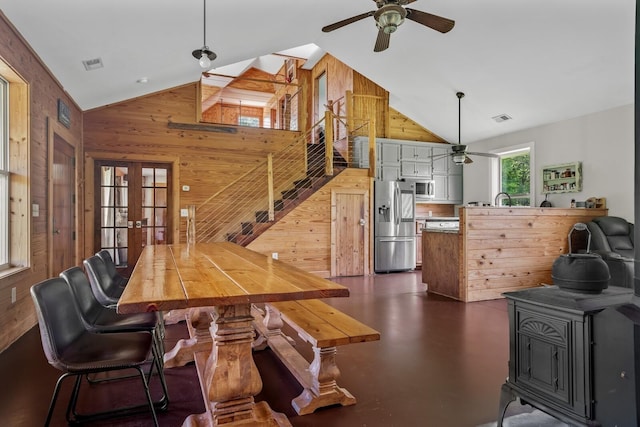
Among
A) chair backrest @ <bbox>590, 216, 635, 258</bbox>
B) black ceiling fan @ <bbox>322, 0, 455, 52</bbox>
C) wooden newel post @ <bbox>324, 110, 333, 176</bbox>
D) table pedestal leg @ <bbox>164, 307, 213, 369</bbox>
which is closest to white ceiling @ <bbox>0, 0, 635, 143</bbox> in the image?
wooden newel post @ <bbox>324, 110, 333, 176</bbox>

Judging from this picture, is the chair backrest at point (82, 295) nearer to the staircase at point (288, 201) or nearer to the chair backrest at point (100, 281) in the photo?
the chair backrest at point (100, 281)

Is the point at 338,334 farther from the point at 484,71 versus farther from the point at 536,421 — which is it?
the point at 484,71

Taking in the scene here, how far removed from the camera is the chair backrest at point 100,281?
2.61 metres

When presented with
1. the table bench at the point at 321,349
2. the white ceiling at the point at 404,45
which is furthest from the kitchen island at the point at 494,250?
the table bench at the point at 321,349

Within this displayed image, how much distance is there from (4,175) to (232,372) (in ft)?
9.83

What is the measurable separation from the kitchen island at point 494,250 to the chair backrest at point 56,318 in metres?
4.10

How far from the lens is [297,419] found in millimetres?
2008

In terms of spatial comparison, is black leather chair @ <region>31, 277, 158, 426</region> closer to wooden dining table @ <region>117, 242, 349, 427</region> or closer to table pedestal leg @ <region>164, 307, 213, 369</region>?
wooden dining table @ <region>117, 242, 349, 427</region>

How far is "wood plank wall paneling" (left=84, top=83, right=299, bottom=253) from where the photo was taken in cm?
602

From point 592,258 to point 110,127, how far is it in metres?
6.56

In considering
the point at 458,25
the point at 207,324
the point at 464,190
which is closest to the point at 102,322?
the point at 207,324

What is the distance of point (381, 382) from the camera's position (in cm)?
243

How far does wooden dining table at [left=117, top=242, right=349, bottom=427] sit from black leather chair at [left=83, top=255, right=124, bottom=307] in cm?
83

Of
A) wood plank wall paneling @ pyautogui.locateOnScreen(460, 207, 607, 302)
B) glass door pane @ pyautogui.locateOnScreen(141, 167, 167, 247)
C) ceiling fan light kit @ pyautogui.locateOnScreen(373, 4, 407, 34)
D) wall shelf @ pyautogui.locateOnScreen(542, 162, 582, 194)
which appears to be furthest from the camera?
glass door pane @ pyautogui.locateOnScreen(141, 167, 167, 247)
